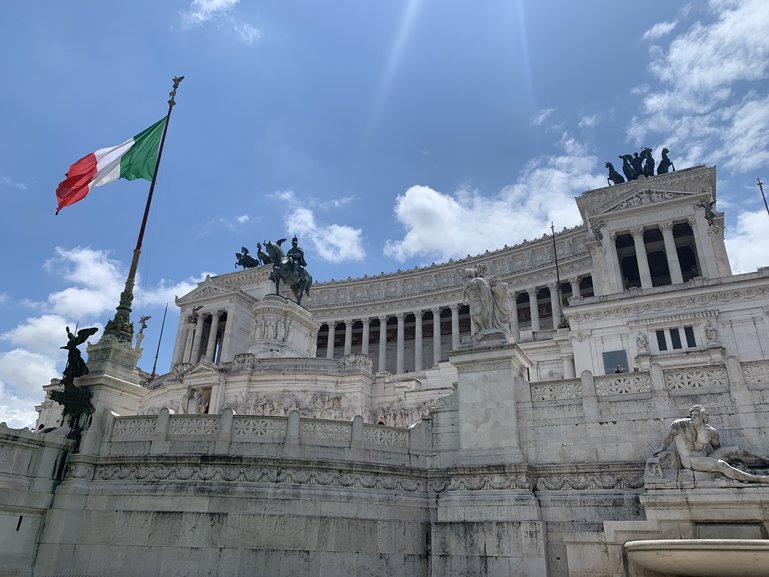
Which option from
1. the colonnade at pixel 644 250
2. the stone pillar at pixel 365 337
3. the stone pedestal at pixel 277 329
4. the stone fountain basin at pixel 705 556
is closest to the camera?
the stone fountain basin at pixel 705 556

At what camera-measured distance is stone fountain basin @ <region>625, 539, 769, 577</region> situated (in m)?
10.9

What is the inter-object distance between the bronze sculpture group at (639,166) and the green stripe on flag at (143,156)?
186 ft

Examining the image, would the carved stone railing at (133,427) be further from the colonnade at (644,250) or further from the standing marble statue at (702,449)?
the colonnade at (644,250)

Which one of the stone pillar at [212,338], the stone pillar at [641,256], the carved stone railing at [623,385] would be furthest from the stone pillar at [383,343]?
the carved stone railing at [623,385]

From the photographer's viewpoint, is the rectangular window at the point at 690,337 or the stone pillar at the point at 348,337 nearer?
the rectangular window at the point at 690,337

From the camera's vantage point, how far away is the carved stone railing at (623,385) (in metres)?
16.1

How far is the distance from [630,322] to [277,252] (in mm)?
33622

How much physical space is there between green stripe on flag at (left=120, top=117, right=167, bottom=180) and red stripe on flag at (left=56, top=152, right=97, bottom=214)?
1262 millimetres

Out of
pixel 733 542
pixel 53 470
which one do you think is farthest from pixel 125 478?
pixel 733 542

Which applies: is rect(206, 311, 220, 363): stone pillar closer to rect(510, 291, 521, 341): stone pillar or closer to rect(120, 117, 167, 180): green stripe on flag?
rect(510, 291, 521, 341): stone pillar

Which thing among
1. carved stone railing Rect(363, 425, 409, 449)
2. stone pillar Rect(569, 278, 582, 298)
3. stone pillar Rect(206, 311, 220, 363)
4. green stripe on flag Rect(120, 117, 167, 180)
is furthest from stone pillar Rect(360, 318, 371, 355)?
carved stone railing Rect(363, 425, 409, 449)

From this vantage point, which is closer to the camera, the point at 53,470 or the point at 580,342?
the point at 53,470

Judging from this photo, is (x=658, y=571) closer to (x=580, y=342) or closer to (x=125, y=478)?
(x=125, y=478)

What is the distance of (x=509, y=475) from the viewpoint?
1593 cm
